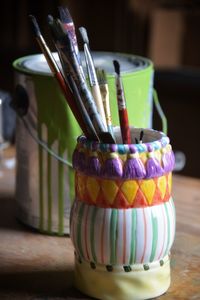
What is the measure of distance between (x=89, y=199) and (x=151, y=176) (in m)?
0.06

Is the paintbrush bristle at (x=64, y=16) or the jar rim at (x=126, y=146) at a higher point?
the paintbrush bristle at (x=64, y=16)

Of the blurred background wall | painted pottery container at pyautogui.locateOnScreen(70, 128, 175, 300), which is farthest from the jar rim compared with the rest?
the blurred background wall

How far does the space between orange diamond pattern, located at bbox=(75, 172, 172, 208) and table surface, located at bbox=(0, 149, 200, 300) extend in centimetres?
10

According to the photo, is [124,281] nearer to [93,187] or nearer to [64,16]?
[93,187]

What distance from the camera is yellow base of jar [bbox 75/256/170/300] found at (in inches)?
23.4

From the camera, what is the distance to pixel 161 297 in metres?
0.61

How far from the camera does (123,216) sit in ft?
1.90

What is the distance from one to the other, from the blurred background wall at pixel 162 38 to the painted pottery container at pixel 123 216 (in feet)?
3.78

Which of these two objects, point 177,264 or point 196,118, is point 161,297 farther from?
point 196,118

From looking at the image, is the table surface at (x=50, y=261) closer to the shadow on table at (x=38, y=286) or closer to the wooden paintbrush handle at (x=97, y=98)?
the shadow on table at (x=38, y=286)

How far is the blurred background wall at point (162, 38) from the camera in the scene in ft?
5.78

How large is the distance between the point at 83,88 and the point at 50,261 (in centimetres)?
20

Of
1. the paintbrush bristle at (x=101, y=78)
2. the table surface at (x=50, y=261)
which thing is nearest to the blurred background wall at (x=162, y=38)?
the table surface at (x=50, y=261)

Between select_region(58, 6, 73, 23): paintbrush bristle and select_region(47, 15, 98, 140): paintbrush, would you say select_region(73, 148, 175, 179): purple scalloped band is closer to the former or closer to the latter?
select_region(47, 15, 98, 140): paintbrush
